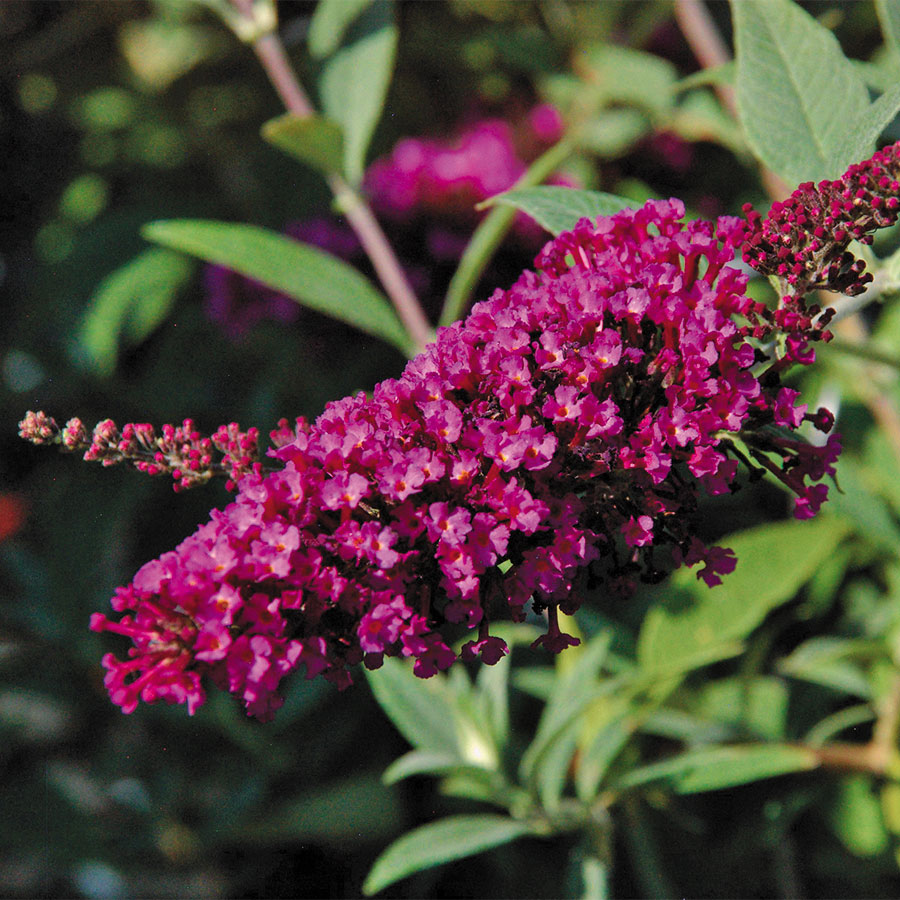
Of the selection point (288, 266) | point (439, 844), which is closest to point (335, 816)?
point (439, 844)

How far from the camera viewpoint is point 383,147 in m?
2.53

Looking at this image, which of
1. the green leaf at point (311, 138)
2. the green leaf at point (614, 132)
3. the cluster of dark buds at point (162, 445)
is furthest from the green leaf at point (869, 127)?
the green leaf at point (614, 132)

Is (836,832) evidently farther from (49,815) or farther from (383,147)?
(383,147)

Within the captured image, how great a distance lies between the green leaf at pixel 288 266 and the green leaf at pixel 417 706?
1.80ft

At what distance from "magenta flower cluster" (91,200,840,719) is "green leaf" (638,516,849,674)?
68cm

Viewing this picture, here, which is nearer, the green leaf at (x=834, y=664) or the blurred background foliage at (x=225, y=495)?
the green leaf at (x=834, y=664)

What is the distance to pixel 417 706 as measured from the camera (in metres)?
1.48

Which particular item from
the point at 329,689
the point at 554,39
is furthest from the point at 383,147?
the point at 329,689

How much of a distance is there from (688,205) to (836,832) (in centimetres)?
131

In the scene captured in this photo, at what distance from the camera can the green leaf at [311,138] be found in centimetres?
147

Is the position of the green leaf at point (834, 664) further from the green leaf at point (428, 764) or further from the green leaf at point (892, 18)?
the green leaf at point (892, 18)

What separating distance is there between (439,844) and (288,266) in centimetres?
91

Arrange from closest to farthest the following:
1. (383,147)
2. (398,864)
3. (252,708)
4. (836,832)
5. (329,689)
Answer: (252,708)
(398,864)
(836,832)
(329,689)
(383,147)

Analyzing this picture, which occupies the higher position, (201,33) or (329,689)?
(201,33)
